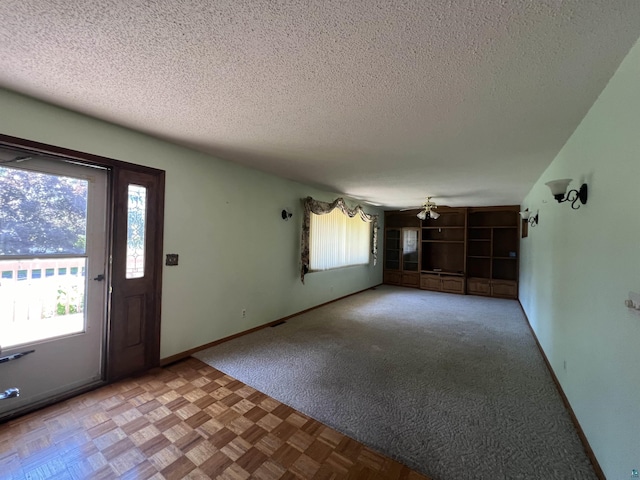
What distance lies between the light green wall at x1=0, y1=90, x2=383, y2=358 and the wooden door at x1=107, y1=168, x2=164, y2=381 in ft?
0.36

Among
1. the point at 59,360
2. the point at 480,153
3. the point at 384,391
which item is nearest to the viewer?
the point at 59,360

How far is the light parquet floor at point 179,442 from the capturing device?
60.2 inches

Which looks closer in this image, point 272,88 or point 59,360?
point 272,88

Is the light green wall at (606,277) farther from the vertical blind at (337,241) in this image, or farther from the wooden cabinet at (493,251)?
the wooden cabinet at (493,251)

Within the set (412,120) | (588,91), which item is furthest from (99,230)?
(588,91)

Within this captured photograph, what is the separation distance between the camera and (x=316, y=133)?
2.41 meters

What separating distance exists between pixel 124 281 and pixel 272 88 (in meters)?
2.18

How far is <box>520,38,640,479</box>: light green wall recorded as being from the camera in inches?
49.2

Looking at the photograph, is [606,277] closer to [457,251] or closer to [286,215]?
[286,215]

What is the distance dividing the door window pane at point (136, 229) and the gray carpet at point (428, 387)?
48.4 inches

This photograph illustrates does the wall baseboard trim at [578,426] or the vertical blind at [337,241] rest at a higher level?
the vertical blind at [337,241]

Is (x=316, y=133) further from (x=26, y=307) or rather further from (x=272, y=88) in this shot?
(x=26, y=307)

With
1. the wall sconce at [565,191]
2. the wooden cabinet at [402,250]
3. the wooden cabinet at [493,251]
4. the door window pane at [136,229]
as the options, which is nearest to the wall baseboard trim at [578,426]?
the wall sconce at [565,191]

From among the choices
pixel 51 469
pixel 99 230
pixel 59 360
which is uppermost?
pixel 99 230
